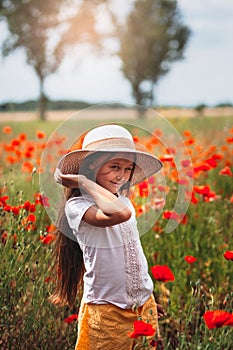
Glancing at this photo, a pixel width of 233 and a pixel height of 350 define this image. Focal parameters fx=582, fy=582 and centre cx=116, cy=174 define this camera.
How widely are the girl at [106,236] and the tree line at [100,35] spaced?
2482 cm

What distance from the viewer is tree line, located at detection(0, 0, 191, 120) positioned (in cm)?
2803

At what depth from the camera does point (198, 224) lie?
327 centimetres

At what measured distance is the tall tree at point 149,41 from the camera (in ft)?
110

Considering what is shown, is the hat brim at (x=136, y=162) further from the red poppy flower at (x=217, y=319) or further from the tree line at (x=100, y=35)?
the tree line at (x=100, y=35)

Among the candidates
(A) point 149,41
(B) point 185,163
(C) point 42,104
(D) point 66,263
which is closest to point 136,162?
(D) point 66,263

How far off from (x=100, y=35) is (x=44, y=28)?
3550 mm

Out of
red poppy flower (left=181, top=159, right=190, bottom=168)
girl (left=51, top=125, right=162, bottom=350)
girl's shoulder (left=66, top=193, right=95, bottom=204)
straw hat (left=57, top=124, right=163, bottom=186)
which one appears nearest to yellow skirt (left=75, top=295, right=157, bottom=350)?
girl (left=51, top=125, right=162, bottom=350)

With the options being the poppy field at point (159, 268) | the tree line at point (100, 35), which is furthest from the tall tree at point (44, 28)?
the poppy field at point (159, 268)

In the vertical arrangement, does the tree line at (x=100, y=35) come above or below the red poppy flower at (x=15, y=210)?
above

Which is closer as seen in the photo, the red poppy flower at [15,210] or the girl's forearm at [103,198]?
the girl's forearm at [103,198]

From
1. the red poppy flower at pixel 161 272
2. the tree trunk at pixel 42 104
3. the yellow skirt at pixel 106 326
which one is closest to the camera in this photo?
the yellow skirt at pixel 106 326

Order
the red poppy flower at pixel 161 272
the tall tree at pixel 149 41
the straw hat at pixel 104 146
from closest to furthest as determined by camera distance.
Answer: the straw hat at pixel 104 146 → the red poppy flower at pixel 161 272 → the tall tree at pixel 149 41

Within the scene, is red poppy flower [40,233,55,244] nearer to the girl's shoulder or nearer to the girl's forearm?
the girl's shoulder

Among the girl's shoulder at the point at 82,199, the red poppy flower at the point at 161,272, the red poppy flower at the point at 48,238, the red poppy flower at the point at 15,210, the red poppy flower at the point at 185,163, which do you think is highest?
the red poppy flower at the point at 185,163
